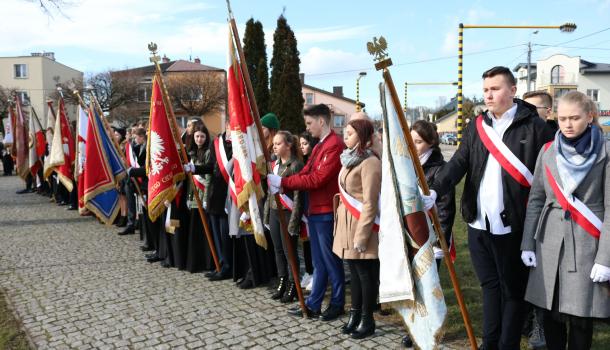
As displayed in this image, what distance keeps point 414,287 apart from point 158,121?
4.02 metres

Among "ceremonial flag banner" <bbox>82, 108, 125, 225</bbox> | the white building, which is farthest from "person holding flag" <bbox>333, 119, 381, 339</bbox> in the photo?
the white building

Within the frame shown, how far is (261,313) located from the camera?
4.82 meters

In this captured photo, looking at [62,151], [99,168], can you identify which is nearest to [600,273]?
[99,168]

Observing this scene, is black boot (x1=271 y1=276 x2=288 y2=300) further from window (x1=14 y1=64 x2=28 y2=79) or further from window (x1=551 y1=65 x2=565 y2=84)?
window (x1=551 y1=65 x2=565 y2=84)

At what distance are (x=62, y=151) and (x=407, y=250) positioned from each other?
960cm

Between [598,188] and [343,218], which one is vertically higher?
[598,188]

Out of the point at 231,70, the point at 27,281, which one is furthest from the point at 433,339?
the point at 27,281

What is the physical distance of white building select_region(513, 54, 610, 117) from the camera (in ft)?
195

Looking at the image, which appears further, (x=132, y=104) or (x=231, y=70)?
(x=132, y=104)

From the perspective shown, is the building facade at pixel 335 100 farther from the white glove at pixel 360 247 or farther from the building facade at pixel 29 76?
the white glove at pixel 360 247

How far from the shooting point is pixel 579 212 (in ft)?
9.41

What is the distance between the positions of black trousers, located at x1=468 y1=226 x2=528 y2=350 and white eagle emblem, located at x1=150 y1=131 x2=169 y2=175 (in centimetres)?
388

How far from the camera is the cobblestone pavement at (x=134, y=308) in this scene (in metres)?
4.17

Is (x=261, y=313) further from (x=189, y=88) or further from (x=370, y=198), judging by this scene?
(x=189, y=88)
